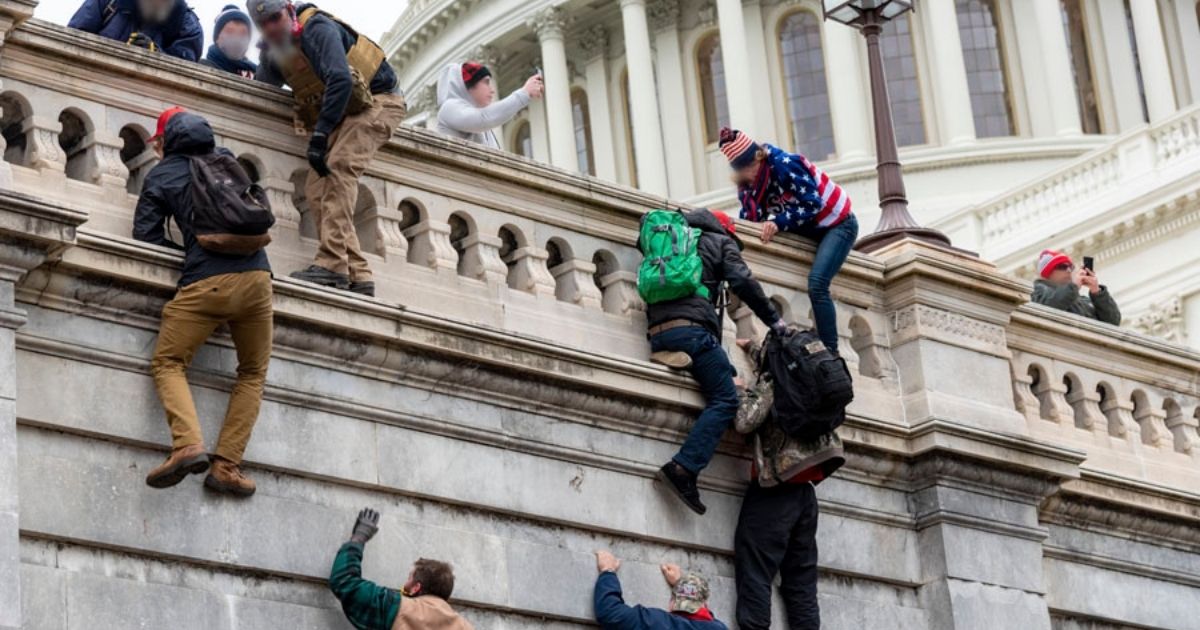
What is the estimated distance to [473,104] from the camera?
58.5 feet

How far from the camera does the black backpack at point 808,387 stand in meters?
15.4

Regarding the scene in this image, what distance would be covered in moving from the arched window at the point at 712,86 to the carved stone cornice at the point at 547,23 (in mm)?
3578

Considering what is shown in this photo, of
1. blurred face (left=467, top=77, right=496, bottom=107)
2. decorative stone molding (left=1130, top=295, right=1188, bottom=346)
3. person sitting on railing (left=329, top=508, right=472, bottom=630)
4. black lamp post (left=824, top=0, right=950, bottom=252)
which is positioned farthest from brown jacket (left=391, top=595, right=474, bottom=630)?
decorative stone molding (left=1130, top=295, right=1188, bottom=346)

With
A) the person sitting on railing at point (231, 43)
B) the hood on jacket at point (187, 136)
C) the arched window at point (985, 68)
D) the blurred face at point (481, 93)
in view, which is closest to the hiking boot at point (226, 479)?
the hood on jacket at point (187, 136)

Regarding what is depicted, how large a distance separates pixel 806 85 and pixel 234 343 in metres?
55.6

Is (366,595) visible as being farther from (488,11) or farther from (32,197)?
(488,11)

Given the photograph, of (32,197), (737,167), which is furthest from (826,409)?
(32,197)

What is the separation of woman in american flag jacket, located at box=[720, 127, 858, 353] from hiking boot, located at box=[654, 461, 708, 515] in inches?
74.4

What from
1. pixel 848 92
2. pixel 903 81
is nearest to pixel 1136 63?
pixel 903 81

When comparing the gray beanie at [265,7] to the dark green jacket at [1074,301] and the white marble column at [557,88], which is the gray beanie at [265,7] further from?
the white marble column at [557,88]

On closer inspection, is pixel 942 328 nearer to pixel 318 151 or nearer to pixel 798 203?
pixel 798 203

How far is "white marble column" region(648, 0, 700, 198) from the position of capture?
67.2 meters

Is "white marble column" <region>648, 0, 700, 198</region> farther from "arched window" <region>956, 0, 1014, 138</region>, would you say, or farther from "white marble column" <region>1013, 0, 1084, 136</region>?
"white marble column" <region>1013, 0, 1084, 136</region>

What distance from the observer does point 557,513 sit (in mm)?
14711
